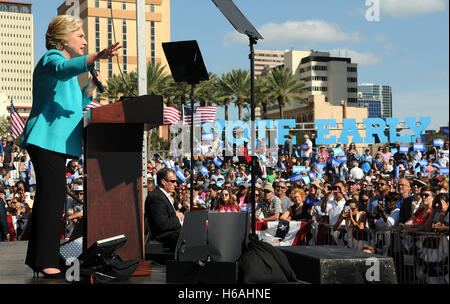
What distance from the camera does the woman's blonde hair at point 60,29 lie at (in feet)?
13.6

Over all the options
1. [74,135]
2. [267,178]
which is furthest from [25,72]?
[74,135]

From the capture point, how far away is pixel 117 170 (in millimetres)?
4035

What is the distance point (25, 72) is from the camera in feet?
417

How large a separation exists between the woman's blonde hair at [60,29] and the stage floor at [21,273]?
157cm

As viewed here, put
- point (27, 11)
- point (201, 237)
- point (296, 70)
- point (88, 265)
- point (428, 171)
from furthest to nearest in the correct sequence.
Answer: point (296, 70), point (27, 11), point (428, 171), point (201, 237), point (88, 265)

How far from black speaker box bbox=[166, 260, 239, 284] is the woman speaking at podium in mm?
733

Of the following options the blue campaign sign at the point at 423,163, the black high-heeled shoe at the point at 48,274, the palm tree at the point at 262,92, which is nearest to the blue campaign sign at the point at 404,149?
the blue campaign sign at the point at 423,163

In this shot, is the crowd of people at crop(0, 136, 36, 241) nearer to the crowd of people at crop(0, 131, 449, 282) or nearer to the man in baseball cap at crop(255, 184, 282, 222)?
the crowd of people at crop(0, 131, 449, 282)

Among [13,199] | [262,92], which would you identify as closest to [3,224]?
[13,199]

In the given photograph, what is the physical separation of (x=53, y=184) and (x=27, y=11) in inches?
5740

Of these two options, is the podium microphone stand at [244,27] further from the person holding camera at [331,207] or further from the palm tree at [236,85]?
the palm tree at [236,85]
